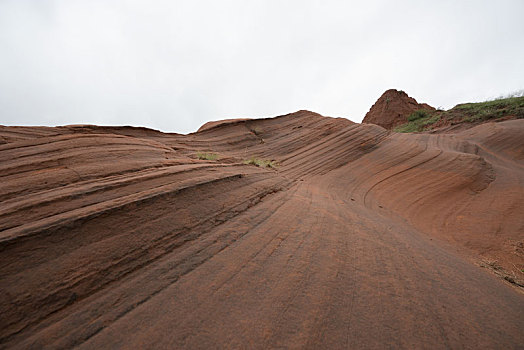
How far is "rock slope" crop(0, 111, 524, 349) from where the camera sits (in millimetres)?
1237

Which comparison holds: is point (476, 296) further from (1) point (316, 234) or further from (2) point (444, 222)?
(2) point (444, 222)

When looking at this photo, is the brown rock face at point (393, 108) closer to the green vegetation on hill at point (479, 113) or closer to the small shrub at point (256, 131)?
the green vegetation on hill at point (479, 113)

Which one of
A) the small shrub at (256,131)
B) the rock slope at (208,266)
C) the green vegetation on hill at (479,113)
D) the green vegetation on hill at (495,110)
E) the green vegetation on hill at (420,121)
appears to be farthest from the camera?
the green vegetation on hill at (420,121)

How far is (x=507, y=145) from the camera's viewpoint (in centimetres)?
891

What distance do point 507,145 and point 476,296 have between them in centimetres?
1146

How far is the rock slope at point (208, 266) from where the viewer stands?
1.24 meters

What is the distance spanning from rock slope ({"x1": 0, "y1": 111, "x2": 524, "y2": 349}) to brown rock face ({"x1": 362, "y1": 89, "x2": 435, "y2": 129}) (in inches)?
811

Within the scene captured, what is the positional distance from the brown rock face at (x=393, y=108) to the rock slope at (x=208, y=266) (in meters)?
20.6

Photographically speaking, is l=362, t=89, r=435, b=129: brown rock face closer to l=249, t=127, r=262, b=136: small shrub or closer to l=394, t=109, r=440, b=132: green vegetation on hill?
l=394, t=109, r=440, b=132: green vegetation on hill

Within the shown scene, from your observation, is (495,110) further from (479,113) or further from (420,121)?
(420,121)

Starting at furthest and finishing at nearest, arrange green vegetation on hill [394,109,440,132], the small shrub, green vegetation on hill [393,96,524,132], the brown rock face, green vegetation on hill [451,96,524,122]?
the brown rock face, green vegetation on hill [394,109,440,132], green vegetation on hill [393,96,524,132], green vegetation on hill [451,96,524,122], the small shrub

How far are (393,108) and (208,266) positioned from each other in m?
25.8

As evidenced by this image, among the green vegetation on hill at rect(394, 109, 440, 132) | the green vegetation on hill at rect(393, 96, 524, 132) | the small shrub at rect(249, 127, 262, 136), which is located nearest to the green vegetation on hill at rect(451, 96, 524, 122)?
the green vegetation on hill at rect(393, 96, 524, 132)

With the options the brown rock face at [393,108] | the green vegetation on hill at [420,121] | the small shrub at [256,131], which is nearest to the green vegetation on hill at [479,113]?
→ the green vegetation on hill at [420,121]
